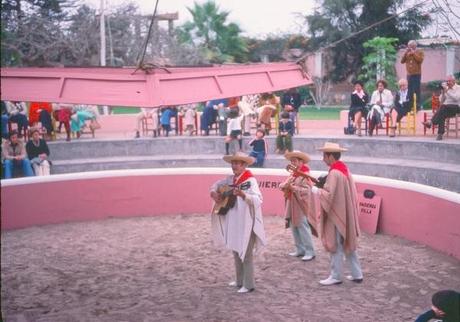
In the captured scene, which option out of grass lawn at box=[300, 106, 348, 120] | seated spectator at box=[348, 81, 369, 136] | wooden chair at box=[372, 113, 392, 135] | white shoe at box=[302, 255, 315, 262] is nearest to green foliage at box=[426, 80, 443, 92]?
wooden chair at box=[372, 113, 392, 135]

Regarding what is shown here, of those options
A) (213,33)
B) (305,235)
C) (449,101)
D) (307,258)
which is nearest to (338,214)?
(305,235)

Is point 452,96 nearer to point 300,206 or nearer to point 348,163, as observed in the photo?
point 348,163

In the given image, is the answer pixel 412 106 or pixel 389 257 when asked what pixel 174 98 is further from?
pixel 412 106

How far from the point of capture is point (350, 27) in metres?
23.3

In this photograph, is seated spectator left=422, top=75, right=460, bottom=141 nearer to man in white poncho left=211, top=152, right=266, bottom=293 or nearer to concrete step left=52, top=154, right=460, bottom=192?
concrete step left=52, top=154, right=460, bottom=192

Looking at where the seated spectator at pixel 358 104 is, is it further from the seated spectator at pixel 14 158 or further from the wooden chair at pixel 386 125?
the seated spectator at pixel 14 158

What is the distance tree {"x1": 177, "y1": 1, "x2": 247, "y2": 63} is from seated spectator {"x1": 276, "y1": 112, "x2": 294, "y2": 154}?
76.6 ft

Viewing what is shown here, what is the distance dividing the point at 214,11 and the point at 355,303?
37499mm

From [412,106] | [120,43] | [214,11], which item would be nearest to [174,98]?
[412,106]

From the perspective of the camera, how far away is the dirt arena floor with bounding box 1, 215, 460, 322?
7.25 metres

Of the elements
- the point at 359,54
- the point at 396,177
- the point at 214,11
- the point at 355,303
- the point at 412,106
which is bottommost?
the point at 355,303

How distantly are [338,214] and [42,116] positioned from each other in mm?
11298

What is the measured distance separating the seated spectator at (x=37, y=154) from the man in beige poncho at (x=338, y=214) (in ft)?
27.0

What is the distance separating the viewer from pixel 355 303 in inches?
293
